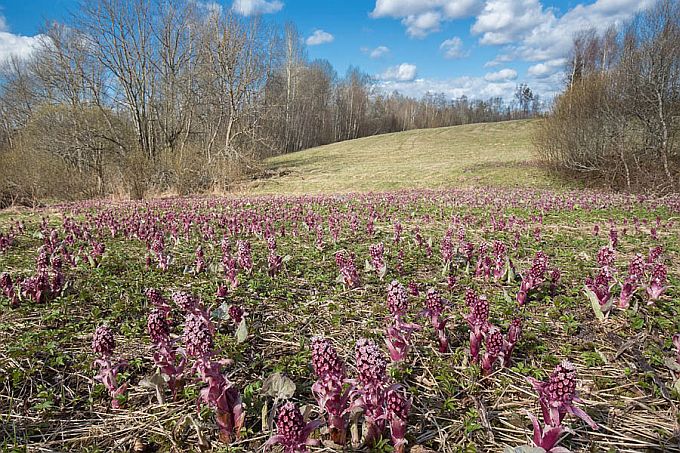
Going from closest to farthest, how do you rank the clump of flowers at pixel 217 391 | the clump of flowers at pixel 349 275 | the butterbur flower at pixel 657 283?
1. the clump of flowers at pixel 217 391
2. the butterbur flower at pixel 657 283
3. the clump of flowers at pixel 349 275

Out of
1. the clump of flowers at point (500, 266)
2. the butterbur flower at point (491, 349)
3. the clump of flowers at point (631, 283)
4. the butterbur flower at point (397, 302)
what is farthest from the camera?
the clump of flowers at point (500, 266)

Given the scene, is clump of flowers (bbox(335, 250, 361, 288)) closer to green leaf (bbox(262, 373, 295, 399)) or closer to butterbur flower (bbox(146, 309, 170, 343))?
green leaf (bbox(262, 373, 295, 399))

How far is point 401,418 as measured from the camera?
1.96 metres

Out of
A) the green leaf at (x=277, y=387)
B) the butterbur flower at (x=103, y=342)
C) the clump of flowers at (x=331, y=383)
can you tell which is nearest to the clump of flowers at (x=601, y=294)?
the clump of flowers at (x=331, y=383)

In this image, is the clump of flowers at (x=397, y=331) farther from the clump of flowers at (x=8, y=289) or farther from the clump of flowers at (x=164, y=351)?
the clump of flowers at (x=8, y=289)

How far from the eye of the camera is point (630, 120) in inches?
698

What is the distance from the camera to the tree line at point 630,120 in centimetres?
1566

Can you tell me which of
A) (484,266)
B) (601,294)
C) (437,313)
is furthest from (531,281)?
(437,313)

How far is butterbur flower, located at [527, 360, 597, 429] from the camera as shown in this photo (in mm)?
1813

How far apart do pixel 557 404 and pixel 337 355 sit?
3.89 ft

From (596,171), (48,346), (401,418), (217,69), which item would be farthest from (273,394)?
(217,69)

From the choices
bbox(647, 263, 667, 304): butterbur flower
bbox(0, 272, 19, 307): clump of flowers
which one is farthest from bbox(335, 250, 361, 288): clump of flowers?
bbox(0, 272, 19, 307): clump of flowers

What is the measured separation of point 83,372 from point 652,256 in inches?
232

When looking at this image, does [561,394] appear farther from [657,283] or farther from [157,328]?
[657,283]
